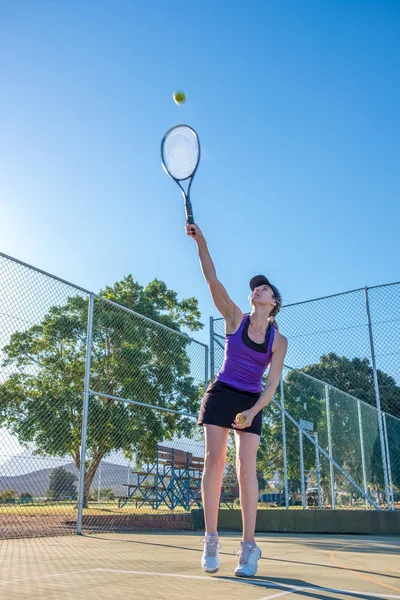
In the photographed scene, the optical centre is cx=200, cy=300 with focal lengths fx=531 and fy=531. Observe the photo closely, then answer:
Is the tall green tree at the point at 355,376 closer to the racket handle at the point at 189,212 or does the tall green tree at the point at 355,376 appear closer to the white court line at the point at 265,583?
the racket handle at the point at 189,212

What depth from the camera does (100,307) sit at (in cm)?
875

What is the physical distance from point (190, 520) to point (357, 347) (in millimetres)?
3625

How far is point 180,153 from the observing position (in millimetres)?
Answer: 3947

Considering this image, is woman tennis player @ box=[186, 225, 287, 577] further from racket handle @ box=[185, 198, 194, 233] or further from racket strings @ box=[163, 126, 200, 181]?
racket strings @ box=[163, 126, 200, 181]

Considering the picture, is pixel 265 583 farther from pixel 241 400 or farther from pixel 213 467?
pixel 241 400

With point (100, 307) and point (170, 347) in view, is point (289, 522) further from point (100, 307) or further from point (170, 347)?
point (100, 307)

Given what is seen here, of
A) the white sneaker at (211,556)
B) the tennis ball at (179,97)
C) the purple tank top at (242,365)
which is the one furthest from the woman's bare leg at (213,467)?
the tennis ball at (179,97)

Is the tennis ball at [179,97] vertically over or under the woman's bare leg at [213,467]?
over

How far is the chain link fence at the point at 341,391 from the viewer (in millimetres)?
7734

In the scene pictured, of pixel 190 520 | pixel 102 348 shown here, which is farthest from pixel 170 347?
pixel 190 520

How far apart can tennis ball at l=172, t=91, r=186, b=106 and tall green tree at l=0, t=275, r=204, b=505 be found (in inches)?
113

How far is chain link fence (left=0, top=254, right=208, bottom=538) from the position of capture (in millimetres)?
5957

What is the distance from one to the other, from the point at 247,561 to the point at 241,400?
0.75 m

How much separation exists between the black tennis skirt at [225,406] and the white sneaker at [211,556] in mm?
527
